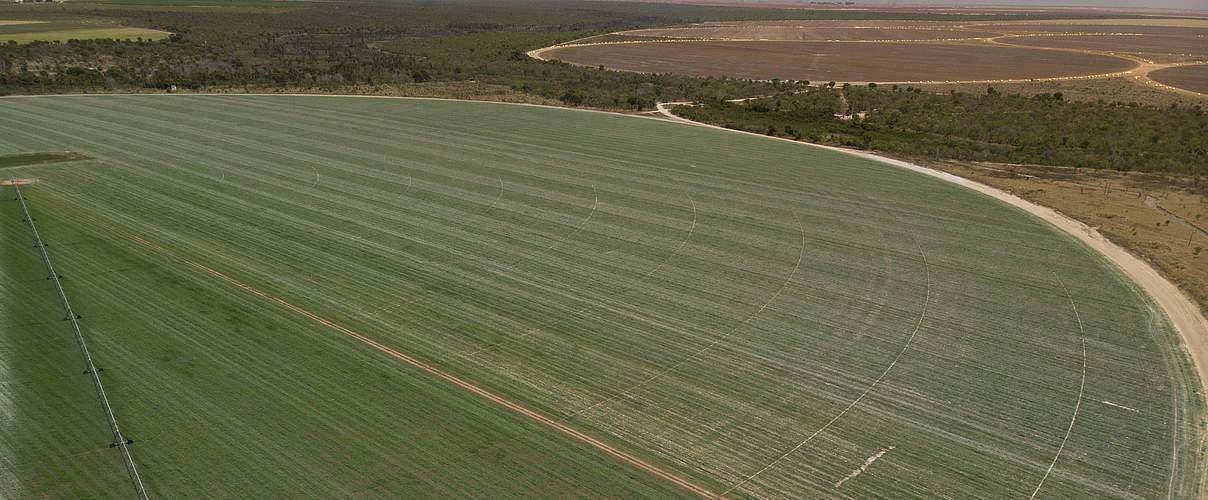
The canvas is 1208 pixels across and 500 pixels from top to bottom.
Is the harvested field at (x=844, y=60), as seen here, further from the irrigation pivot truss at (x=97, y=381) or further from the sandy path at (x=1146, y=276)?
the irrigation pivot truss at (x=97, y=381)

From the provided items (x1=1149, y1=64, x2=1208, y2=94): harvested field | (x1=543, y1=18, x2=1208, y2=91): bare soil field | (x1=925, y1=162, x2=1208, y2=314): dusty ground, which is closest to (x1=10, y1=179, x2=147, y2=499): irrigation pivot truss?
(x1=925, y1=162, x2=1208, y2=314): dusty ground

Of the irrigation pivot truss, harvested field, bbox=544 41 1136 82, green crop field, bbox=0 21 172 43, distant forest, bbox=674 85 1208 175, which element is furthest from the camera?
green crop field, bbox=0 21 172 43

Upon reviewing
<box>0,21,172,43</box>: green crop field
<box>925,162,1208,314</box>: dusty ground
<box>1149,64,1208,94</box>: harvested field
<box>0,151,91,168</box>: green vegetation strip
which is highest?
<box>0,21,172,43</box>: green crop field

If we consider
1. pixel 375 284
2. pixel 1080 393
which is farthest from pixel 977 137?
pixel 375 284

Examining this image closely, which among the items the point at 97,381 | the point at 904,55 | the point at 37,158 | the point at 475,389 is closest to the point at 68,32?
the point at 37,158

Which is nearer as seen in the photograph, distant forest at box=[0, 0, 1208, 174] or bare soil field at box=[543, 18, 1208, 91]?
distant forest at box=[0, 0, 1208, 174]

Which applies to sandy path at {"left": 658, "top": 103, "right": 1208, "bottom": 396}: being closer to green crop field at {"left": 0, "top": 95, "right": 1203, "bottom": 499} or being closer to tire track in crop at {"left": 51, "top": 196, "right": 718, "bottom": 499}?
green crop field at {"left": 0, "top": 95, "right": 1203, "bottom": 499}

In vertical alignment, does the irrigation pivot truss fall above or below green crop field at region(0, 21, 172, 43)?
below

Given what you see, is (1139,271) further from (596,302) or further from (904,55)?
(904,55)
